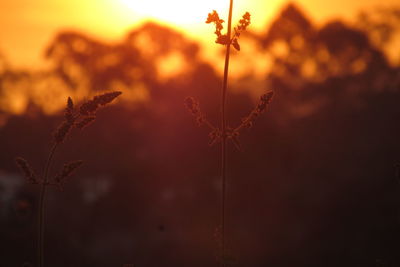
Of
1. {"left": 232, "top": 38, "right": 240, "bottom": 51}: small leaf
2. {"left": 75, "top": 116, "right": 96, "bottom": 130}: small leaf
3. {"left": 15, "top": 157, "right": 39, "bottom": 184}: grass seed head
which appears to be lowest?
{"left": 15, "top": 157, "right": 39, "bottom": 184}: grass seed head

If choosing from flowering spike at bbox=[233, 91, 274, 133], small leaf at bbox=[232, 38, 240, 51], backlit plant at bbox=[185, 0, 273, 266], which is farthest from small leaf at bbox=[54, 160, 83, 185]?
small leaf at bbox=[232, 38, 240, 51]

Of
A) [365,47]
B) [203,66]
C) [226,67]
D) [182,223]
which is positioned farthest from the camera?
[365,47]

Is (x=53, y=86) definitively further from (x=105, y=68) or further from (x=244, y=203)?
(x=244, y=203)

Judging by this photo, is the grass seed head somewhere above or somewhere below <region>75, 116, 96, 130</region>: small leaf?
below

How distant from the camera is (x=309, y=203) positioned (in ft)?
192

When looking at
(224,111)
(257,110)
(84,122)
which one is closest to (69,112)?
(84,122)

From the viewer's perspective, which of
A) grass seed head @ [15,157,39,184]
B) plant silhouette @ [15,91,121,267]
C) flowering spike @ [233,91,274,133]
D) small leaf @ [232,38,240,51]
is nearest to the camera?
plant silhouette @ [15,91,121,267]

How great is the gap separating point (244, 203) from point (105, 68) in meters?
16.0

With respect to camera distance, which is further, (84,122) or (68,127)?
(84,122)

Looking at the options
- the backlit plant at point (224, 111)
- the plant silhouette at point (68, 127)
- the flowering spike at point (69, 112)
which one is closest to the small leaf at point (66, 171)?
the plant silhouette at point (68, 127)

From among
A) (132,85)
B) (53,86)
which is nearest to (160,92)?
(132,85)

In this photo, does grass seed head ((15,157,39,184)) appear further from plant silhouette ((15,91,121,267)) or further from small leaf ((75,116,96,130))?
small leaf ((75,116,96,130))

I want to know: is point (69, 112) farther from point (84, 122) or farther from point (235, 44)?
point (235, 44)

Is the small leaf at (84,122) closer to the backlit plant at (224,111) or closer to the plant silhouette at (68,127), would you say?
the plant silhouette at (68,127)
